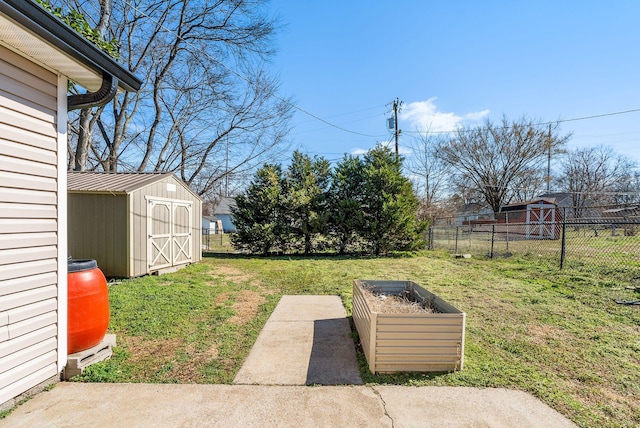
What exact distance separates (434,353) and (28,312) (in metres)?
3.16

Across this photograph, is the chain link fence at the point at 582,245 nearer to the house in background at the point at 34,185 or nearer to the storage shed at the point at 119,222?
the house in background at the point at 34,185

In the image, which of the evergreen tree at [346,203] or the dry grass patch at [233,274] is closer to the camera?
the dry grass patch at [233,274]

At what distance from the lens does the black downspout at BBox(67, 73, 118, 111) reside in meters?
2.52

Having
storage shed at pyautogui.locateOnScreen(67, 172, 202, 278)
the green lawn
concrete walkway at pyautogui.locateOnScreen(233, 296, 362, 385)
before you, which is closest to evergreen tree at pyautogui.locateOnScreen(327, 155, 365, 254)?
the green lawn

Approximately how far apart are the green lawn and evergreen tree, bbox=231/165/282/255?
4.20m

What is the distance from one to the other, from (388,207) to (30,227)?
10347 mm

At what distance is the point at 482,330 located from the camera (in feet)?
12.2

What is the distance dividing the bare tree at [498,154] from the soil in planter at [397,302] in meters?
21.1

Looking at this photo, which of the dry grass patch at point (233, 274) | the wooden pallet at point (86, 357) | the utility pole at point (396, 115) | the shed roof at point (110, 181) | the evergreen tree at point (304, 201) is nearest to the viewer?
the wooden pallet at point (86, 357)

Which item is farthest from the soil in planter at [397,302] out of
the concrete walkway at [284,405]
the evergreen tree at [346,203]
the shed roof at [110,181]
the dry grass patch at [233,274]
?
the evergreen tree at [346,203]

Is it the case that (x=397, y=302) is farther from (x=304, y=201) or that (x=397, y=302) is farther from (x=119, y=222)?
(x=304, y=201)

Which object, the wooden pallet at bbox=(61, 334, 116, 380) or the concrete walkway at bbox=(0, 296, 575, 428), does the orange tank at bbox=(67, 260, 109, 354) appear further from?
the concrete walkway at bbox=(0, 296, 575, 428)

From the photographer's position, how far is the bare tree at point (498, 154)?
21.4 meters

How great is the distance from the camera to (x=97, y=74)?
8.18 feet
